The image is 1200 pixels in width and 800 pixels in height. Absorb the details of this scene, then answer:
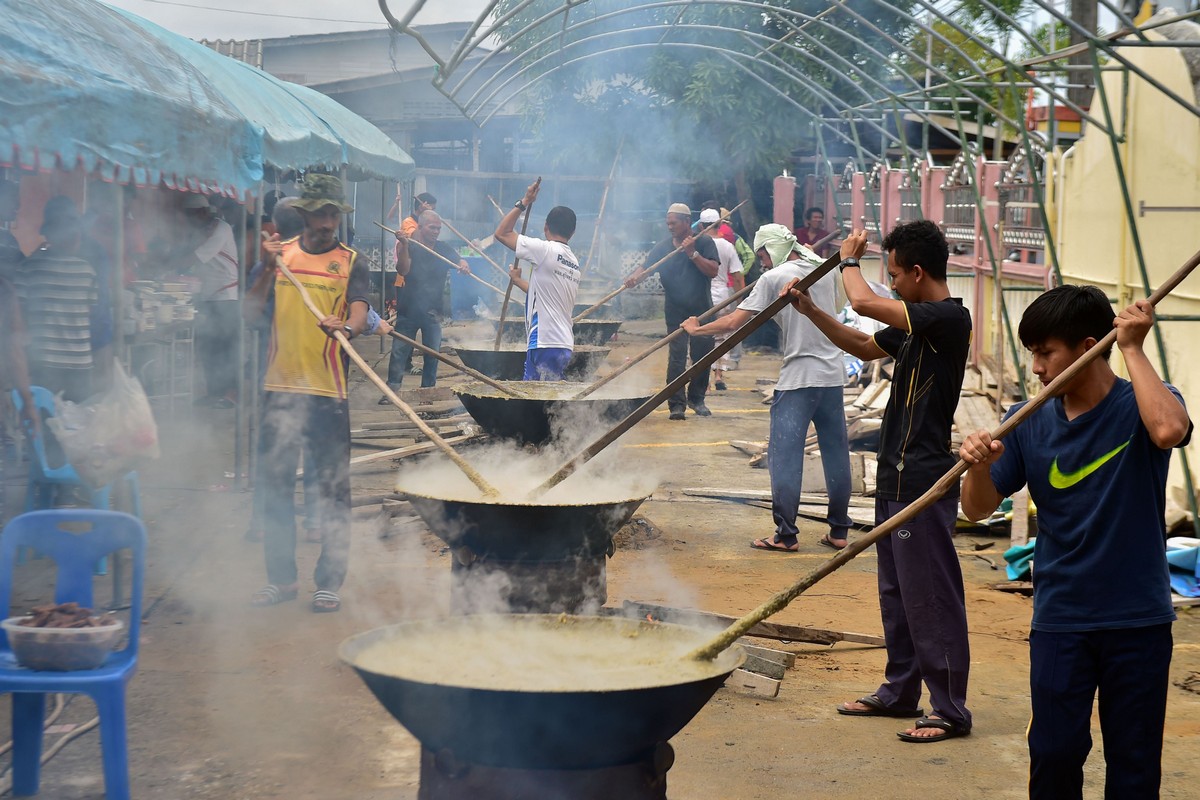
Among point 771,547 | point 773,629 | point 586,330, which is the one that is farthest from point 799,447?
point 586,330

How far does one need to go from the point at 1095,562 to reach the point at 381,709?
9.46 feet

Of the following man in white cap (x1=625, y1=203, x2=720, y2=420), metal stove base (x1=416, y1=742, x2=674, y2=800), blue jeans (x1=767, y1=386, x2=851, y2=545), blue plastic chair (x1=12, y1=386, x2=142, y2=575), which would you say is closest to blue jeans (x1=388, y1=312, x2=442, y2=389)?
man in white cap (x1=625, y1=203, x2=720, y2=420)

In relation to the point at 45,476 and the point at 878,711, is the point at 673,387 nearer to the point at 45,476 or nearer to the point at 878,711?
the point at 878,711

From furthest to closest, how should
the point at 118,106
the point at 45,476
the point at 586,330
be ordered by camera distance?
the point at 586,330, the point at 45,476, the point at 118,106

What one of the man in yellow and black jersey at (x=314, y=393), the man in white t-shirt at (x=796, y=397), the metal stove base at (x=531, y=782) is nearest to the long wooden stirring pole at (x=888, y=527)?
the metal stove base at (x=531, y=782)

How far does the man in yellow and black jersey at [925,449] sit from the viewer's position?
4.41m

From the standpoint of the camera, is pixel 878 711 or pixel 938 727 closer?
pixel 938 727

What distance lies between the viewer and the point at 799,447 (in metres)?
7.50

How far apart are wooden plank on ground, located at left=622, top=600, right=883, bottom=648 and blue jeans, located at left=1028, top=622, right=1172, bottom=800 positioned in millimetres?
2130

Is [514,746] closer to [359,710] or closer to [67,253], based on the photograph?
[359,710]

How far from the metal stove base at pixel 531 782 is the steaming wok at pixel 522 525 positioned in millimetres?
1460

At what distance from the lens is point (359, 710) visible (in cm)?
473

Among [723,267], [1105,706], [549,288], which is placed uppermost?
[723,267]

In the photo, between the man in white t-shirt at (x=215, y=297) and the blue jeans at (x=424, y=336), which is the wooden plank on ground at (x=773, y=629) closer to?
the man in white t-shirt at (x=215, y=297)
